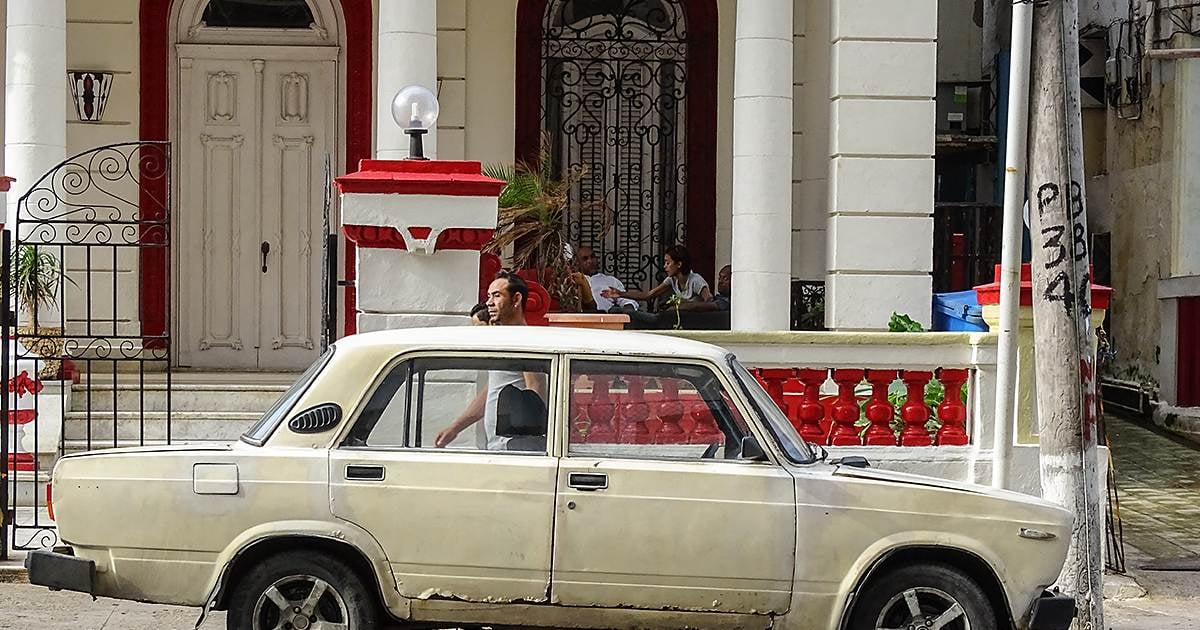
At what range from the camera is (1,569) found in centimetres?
904

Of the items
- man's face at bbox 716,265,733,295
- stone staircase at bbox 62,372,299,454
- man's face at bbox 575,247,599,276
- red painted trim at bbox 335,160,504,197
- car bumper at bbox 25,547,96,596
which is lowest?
car bumper at bbox 25,547,96,596

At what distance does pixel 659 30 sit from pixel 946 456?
6571 mm

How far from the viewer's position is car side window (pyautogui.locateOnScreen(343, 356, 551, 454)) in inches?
256

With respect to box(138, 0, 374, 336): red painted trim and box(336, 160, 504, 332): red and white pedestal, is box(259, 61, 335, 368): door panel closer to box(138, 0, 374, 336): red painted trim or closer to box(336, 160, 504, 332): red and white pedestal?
box(138, 0, 374, 336): red painted trim

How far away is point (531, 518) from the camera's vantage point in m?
6.41

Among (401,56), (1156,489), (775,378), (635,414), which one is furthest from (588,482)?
(1156,489)

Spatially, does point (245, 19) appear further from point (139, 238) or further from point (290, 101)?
point (139, 238)

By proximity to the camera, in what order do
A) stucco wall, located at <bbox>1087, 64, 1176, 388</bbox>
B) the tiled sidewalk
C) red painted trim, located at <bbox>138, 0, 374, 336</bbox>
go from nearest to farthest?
the tiled sidewalk → red painted trim, located at <bbox>138, 0, 374, 336</bbox> → stucco wall, located at <bbox>1087, 64, 1176, 388</bbox>

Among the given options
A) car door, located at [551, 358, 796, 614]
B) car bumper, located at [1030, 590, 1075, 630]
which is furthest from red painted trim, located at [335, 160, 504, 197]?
car bumper, located at [1030, 590, 1075, 630]

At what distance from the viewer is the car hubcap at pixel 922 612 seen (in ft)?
21.3

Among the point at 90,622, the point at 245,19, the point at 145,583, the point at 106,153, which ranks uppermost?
the point at 245,19

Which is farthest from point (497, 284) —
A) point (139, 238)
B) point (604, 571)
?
point (139, 238)

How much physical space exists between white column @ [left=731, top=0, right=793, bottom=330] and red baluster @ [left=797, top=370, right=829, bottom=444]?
9.69ft

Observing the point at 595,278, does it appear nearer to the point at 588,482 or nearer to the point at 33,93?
the point at 33,93
